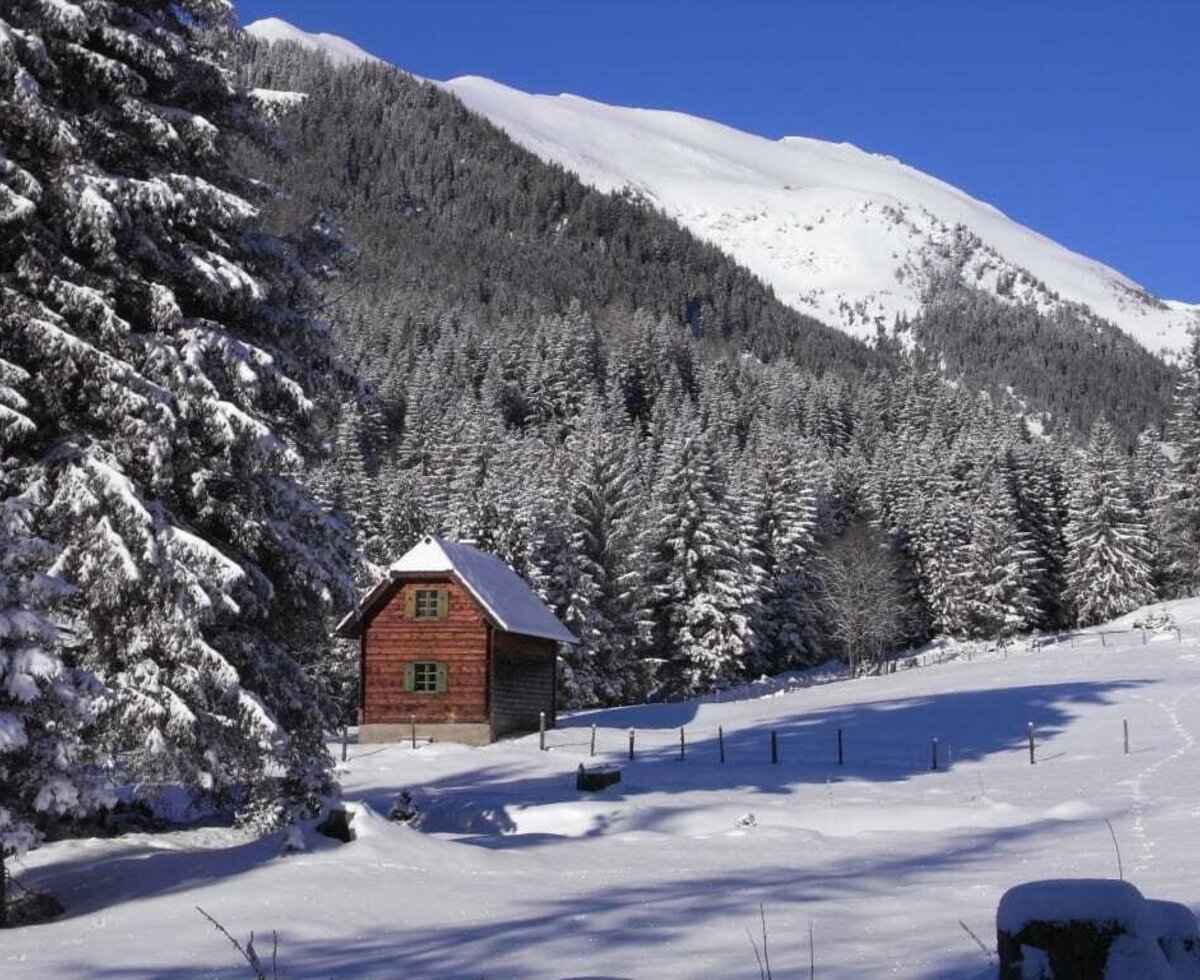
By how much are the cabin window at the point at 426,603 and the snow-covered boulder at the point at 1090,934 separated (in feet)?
127

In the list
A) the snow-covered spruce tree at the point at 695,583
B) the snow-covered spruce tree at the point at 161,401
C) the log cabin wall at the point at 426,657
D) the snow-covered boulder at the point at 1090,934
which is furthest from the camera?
the snow-covered spruce tree at the point at 695,583

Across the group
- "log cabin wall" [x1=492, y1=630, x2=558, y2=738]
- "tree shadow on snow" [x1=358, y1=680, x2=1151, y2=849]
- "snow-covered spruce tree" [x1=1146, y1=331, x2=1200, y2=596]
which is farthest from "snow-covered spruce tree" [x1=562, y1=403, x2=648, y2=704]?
"snow-covered spruce tree" [x1=1146, y1=331, x2=1200, y2=596]

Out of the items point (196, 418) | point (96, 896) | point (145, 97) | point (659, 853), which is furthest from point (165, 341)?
point (659, 853)

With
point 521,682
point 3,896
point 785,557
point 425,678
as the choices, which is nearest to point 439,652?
point 425,678

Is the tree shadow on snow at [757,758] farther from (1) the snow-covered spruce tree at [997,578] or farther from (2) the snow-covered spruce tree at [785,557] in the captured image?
(1) the snow-covered spruce tree at [997,578]

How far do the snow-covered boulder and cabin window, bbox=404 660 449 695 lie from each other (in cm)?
3856

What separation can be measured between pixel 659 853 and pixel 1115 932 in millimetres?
13372

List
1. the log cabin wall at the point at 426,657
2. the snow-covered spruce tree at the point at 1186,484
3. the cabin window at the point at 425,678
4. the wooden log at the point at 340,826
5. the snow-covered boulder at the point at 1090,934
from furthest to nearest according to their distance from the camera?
the snow-covered spruce tree at the point at 1186,484, the cabin window at the point at 425,678, the log cabin wall at the point at 426,657, the wooden log at the point at 340,826, the snow-covered boulder at the point at 1090,934

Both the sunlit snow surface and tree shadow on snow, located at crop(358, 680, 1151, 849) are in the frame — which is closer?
the sunlit snow surface

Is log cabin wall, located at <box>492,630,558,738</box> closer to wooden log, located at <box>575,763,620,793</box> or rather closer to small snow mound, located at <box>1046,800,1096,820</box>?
wooden log, located at <box>575,763,620,793</box>

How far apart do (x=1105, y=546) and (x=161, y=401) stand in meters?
71.1

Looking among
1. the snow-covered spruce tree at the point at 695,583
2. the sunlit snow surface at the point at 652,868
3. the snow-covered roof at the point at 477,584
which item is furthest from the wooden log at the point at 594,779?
the snow-covered spruce tree at the point at 695,583

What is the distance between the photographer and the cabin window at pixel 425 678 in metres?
41.2

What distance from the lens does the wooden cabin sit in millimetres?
40906
